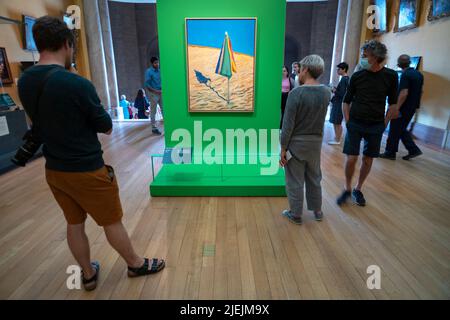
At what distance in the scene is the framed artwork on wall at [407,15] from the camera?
5.66 metres

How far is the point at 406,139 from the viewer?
4664mm

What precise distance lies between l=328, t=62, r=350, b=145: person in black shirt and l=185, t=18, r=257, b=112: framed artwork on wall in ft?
7.12

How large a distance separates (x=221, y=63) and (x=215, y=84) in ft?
0.89

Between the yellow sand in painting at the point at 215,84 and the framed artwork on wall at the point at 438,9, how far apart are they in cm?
387

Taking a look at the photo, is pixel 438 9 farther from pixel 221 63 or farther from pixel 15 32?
pixel 15 32

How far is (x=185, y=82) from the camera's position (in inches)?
147

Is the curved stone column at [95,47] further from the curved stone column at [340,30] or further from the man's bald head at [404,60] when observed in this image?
the man's bald head at [404,60]

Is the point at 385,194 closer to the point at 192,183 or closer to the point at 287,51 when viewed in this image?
the point at 192,183

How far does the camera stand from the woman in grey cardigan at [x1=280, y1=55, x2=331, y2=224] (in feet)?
7.54

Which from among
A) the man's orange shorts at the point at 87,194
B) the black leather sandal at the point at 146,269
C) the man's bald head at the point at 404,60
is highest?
the man's bald head at the point at 404,60

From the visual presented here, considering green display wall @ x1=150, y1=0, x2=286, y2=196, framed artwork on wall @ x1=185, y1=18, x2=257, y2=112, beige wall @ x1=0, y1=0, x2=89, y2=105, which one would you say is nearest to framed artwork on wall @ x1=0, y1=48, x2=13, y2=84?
beige wall @ x1=0, y1=0, x2=89, y2=105

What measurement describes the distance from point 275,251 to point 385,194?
1.89m

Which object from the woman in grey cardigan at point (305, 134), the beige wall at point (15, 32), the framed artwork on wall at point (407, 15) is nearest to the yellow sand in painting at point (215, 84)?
the woman in grey cardigan at point (305, 134)

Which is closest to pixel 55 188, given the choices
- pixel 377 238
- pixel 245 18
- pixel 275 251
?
pixel 275 251
